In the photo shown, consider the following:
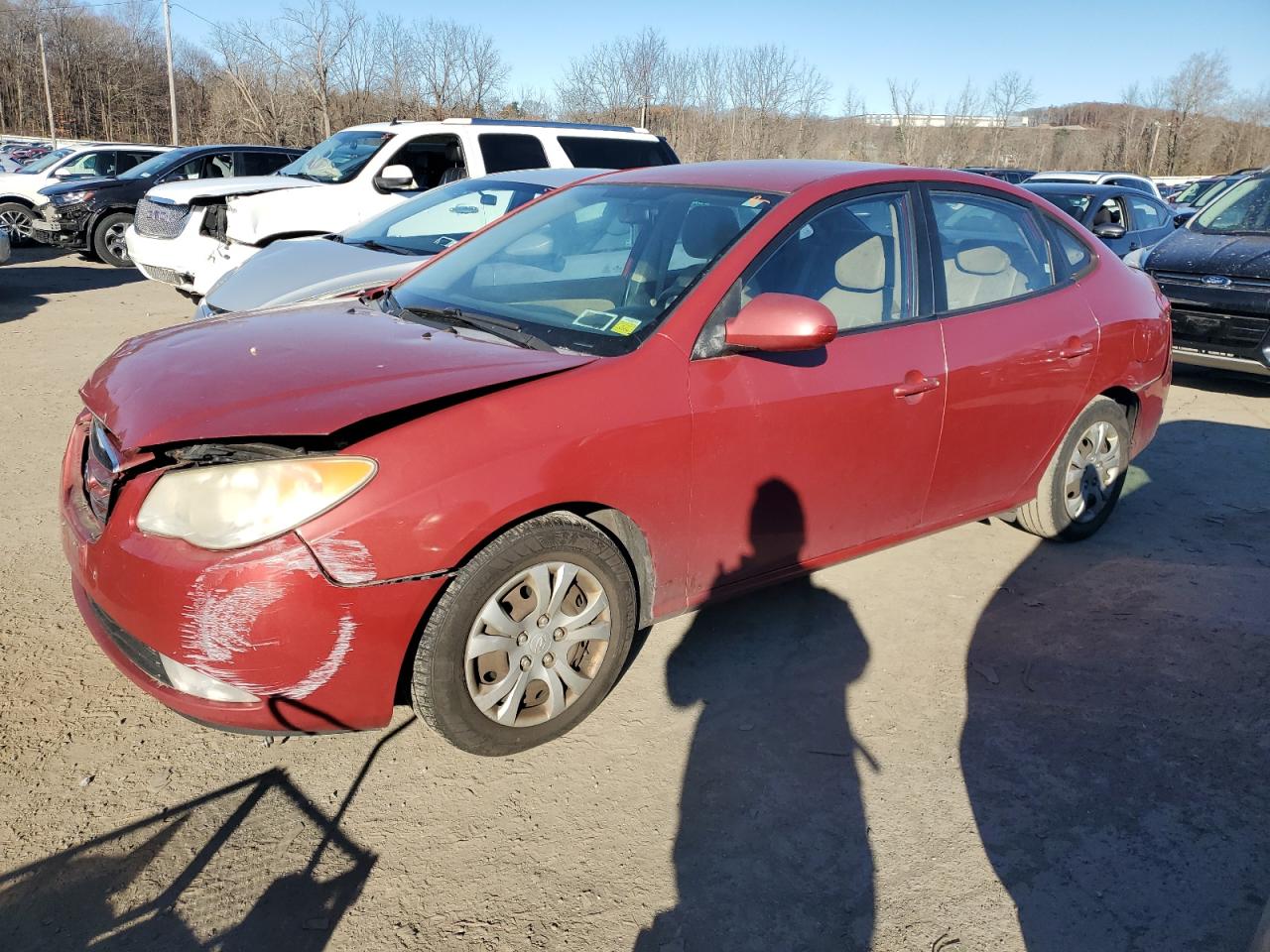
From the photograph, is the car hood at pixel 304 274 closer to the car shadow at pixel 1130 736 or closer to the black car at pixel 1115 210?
the car shadow at pixel 1130 736

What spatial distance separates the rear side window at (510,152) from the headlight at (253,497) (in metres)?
→ 7.55

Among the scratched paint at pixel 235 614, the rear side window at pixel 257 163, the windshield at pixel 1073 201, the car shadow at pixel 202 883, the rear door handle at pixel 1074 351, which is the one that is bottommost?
the car shadow at pixel 202 883

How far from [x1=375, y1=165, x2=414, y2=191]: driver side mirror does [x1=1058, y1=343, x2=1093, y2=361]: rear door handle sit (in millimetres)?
6628

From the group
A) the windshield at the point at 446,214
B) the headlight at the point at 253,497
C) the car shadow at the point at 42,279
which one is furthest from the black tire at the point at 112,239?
the headlight at the point at 253,497

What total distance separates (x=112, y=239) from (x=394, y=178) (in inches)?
302

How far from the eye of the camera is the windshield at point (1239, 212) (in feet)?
27.4

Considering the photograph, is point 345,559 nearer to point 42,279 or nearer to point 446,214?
point 446,214

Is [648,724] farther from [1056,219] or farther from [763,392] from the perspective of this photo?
[1056,219]

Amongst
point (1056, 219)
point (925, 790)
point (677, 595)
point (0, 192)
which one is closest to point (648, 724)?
point (677, 595)

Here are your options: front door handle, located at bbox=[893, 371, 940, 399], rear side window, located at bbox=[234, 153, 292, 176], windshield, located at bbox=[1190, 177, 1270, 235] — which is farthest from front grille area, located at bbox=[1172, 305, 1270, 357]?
rear side window, located at bbox=[234, 153, 292, 176]

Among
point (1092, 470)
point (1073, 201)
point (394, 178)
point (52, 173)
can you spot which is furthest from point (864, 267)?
point (52, 173)

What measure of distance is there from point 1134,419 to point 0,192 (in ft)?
55.0

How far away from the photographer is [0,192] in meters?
15.0

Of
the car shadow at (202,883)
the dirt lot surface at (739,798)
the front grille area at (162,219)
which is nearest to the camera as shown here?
the car shadow at (202,883)
